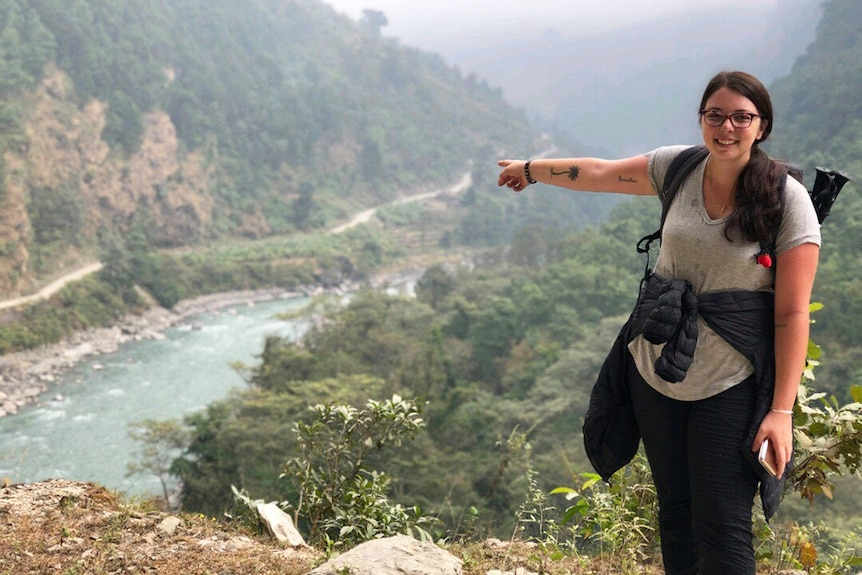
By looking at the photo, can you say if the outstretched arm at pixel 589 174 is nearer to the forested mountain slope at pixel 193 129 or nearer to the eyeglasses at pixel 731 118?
the eyeglasses at pixel 731 118

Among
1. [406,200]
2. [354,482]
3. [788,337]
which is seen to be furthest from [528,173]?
[406,200]

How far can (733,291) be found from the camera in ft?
3.64

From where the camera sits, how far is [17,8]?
24.8 metres

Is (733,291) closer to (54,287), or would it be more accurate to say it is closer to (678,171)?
(678,171)

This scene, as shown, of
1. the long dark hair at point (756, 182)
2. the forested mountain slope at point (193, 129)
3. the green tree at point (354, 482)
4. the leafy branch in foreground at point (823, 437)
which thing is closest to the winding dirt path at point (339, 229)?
the forested mountain slope at point (193, 129)

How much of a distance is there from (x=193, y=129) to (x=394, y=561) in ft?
108

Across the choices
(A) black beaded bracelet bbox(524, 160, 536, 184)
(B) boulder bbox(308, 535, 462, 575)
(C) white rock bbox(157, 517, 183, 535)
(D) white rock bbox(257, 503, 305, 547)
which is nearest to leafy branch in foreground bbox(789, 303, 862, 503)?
(A) black beaded bracelet bbox(524, 160, 536, 184)

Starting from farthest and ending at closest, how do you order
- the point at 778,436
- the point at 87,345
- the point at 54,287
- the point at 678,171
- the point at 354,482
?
the point at 54,287 → the point at 87,345 → the point at 354,482 → the point at 678,171 → the point at 778,436

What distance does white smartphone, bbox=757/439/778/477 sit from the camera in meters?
1.06

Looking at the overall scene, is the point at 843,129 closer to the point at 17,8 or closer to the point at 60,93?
the point at 60,93

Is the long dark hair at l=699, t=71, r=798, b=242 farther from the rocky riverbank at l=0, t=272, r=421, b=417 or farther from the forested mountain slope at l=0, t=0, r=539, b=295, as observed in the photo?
the forested mountain slope at l=0, t=0, r=539, b=295

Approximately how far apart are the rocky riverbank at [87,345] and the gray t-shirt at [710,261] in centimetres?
1506

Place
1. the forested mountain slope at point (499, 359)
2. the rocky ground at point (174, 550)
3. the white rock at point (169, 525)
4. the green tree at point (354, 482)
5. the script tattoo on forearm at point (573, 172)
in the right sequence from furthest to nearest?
the forested mountain slope at point (499, 359), the green tree at point (354, 482), the white rock at point (169, 525), the rocky ground at point (174, 550), the script tattoo on forearm at point (573, 172)

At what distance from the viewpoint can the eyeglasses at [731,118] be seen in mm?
1080
